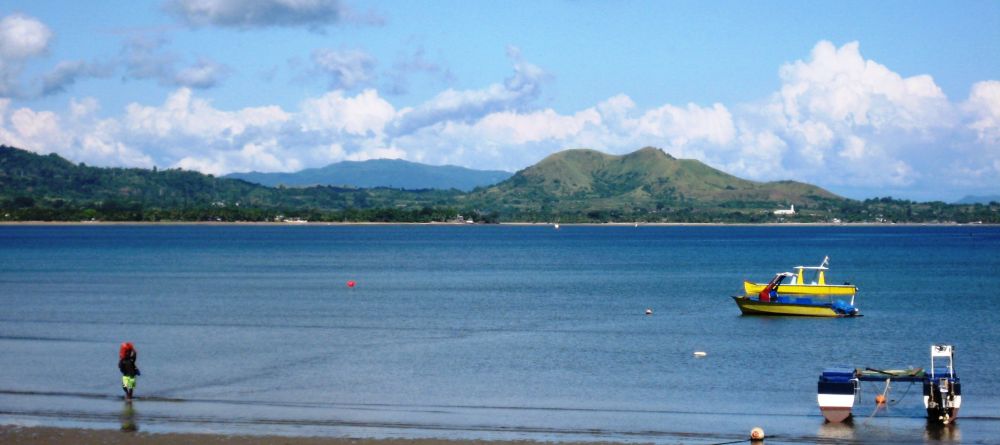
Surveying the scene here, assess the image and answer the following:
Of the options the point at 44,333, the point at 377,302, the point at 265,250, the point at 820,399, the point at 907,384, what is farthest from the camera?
the point at 265,250

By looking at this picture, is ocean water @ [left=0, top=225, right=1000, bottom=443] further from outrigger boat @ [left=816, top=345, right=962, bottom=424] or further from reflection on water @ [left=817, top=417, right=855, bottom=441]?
outrigger boat @ [left=816, top=345, right=962, bottom=424]

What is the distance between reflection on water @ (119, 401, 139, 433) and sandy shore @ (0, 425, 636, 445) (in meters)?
0.76

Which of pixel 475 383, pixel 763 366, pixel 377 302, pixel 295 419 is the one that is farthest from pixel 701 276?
pixel 295 419

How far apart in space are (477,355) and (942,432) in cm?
2332

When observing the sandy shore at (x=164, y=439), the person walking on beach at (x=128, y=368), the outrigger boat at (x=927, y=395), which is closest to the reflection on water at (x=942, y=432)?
the outrigger boat at (x=927, y=395)

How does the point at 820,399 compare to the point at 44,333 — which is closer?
the point at 820,399

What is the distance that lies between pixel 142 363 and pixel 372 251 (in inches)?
5494

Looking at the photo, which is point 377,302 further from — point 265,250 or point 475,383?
point 265,250

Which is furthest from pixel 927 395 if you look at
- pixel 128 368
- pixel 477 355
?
pixel 128 368

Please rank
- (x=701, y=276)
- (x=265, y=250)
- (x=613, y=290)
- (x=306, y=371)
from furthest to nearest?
(x=265, y=250) < (x=701, y=276) < (x=613, y=290) < (x=306, y=371)

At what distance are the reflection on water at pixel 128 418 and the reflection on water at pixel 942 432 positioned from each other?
71.5ft

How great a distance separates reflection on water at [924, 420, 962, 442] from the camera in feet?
105

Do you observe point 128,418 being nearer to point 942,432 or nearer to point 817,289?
point 942,432

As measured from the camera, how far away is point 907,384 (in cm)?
4250
